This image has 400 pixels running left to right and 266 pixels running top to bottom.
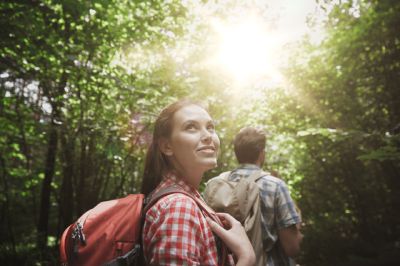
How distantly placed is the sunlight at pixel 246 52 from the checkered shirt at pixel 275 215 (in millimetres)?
6188

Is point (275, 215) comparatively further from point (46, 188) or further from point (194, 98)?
point (46, 188)

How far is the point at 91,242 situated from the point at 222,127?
785 cm

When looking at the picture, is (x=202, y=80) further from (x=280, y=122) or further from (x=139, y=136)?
(x=280, y=122)

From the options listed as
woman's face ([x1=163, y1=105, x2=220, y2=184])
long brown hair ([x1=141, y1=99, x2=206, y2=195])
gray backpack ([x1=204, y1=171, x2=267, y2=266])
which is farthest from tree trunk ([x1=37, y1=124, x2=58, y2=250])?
woman's face ([x1=163, y1=105, x2=220, y2=184])

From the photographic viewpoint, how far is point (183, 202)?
1.27 meters

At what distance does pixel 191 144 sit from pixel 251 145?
151 centimetres

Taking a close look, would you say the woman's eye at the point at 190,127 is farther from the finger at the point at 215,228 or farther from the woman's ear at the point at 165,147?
the finger at the point at 215,228

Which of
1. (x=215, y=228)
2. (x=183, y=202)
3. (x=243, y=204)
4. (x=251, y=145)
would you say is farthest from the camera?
(x=251, y=145)

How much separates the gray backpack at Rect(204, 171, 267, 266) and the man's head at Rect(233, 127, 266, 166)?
0.39 metres

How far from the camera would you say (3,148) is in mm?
7707

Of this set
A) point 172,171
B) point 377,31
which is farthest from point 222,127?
point 172,171

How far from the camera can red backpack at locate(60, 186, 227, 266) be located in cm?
117

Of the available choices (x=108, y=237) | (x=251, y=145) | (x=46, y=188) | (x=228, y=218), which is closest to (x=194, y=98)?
(x=251, y=145)

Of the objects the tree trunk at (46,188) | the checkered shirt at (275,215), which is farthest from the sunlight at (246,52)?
the checkered shirt at (275,215)
